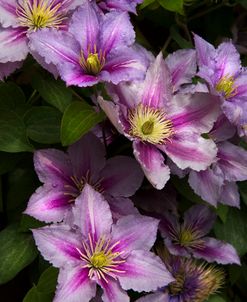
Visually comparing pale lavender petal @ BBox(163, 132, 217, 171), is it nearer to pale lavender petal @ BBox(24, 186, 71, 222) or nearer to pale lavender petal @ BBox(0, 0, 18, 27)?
pale lavender petal @ BBox(24, 186, 71, 222)

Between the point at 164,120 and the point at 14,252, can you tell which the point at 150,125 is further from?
the point at 14,252

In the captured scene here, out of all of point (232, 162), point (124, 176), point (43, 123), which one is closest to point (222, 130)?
point (232, 162)

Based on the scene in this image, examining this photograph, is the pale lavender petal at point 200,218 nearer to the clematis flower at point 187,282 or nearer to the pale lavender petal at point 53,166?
the clematis flower at point 187,282

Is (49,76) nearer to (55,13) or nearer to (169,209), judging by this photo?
(55,13)

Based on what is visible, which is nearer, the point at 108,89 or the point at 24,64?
the point at 108,89

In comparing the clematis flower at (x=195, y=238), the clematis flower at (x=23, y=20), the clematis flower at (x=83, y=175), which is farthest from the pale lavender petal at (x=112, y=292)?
the clematis flower at (x=23, y=20)

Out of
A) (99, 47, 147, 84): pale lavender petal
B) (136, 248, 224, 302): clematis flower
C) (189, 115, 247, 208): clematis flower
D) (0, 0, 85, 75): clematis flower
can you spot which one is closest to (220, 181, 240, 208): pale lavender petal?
(189, 115, 247, 208): clematis flower

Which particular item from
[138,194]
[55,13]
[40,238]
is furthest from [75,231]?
[55,13]
